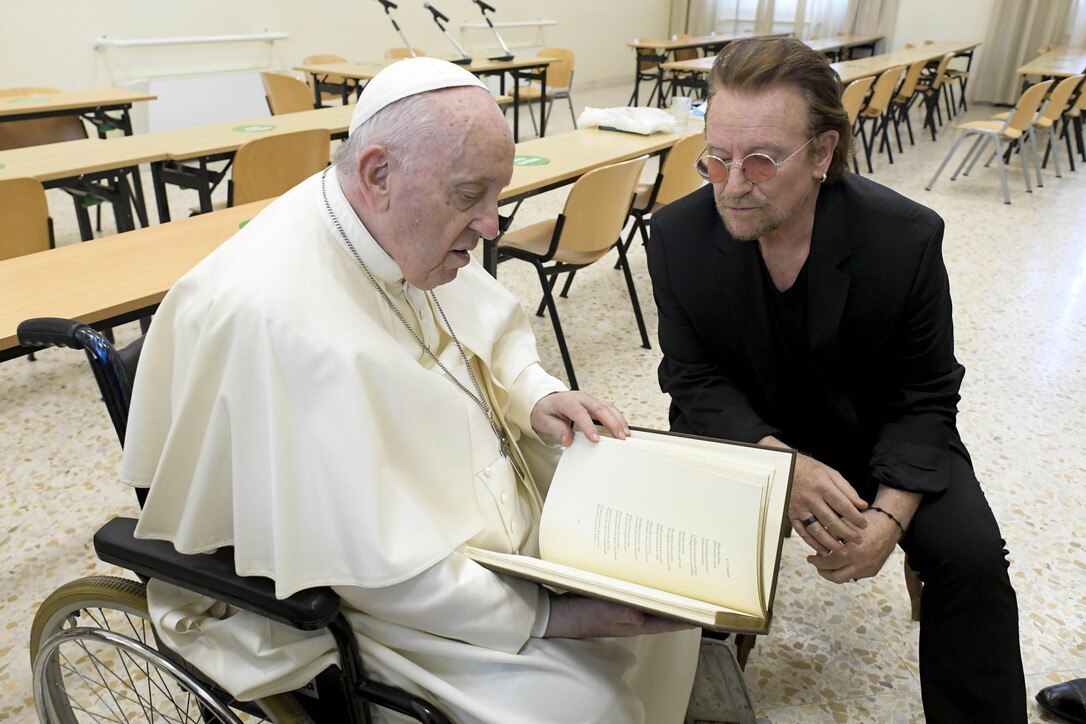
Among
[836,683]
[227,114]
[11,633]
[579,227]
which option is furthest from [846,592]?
[227,114]

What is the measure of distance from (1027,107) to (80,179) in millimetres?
5776

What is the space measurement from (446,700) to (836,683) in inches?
40.9

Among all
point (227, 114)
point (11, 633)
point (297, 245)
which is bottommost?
point (11, 633)

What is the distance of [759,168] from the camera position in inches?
52.9

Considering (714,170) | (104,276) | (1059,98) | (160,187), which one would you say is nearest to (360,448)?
(714,170)

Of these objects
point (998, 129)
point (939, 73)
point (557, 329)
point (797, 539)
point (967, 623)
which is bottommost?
point (797, 539)

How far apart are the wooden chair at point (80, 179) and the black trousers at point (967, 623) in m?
3.07

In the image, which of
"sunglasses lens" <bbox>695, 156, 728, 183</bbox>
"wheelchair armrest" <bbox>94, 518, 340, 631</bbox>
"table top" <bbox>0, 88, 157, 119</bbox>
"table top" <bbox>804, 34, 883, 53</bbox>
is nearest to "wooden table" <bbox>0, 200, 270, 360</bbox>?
"wheelchair armrest" <bbox>94, 518, 340, 631</bbox>

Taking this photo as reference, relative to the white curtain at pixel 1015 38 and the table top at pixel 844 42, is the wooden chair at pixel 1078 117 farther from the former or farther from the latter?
the table top at pixel 844 42

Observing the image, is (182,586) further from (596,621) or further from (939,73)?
(939,73)

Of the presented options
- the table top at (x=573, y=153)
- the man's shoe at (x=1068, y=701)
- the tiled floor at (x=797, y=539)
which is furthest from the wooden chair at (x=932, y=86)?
the man's shoe at (x=1068, y=701)

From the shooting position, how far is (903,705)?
160cm

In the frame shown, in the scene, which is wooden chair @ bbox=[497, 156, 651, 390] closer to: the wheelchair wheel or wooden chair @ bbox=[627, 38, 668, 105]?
the wheelchair wheel

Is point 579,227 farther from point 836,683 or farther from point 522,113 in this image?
point 522,113
